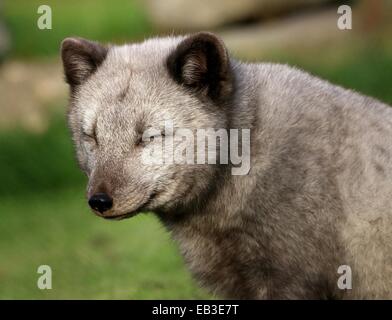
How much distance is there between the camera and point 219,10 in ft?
44.7

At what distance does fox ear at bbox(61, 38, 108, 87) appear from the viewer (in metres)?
5.45

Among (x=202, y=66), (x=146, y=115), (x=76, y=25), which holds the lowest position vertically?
(x=146, y=115)

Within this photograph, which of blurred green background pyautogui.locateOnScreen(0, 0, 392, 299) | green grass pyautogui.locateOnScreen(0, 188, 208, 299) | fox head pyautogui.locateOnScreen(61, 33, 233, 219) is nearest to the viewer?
fox head pyautogui.locateOnScreen(61, 33, 233, 219)

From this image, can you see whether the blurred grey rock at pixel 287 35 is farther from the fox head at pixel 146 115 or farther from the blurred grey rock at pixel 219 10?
the fox head at pixel 146 115

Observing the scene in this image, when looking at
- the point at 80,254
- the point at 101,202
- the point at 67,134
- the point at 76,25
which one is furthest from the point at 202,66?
the point at 76,25

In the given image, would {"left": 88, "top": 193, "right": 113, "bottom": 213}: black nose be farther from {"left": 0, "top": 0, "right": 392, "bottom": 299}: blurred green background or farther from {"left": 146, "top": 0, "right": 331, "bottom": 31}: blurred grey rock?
{"left": 146, "top": 0, "right": 331, "bottom": 31}: blurred grey rock

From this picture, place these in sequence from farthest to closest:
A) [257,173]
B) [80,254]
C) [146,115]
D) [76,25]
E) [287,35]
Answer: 1. [76,25]
2. [287,35]
3. [80,254]
4. [257,173]
5. [146,115]

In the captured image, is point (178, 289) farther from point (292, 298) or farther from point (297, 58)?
point (297, 58)

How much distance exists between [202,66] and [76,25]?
9505mm

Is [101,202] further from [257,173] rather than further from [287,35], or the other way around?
[287,35]

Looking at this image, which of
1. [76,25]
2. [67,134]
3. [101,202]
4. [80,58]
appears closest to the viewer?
[101,202]

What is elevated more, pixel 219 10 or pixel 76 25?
pixel 76 25

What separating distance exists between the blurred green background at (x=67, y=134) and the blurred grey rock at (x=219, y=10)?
0.14ft

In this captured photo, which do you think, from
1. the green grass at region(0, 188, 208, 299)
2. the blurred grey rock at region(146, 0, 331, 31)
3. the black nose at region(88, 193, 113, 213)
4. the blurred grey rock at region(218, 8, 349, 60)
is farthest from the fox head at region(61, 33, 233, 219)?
the blurred grey rock at region(146, 0, 331, 31)
